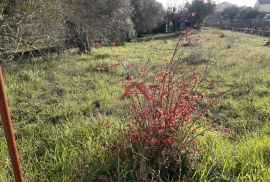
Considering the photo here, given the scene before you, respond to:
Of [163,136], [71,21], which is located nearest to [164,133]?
[163,136]

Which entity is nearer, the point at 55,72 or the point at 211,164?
the point at 211,164

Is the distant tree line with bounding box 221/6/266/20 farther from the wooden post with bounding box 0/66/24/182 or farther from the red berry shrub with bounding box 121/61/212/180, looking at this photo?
the wooden post with bounding box 0/66/24/182

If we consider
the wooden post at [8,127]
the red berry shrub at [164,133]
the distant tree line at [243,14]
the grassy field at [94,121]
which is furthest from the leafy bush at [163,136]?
the distant tree line at [243,14]

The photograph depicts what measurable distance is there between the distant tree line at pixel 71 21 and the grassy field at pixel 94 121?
114 centimetres

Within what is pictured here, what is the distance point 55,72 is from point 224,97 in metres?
4.98

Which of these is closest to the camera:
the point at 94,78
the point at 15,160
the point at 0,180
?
the point at 15,160

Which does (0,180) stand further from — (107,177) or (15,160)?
(15,160)

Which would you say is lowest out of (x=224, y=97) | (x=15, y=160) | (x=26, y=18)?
(x=224, y=97)

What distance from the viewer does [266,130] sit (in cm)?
462

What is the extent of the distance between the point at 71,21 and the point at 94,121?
6410 millimetres

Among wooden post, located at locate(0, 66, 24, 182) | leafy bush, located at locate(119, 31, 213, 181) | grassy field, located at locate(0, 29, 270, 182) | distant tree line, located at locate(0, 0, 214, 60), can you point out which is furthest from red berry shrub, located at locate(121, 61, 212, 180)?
wooden post, located at locate(0, 66, 24, 182)

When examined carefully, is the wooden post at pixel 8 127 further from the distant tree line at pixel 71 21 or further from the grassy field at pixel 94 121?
the distant tree line at pixel 71 21

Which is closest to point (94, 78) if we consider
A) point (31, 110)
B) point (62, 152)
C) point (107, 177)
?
point (31, 110)

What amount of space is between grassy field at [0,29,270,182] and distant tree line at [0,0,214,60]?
114cm
